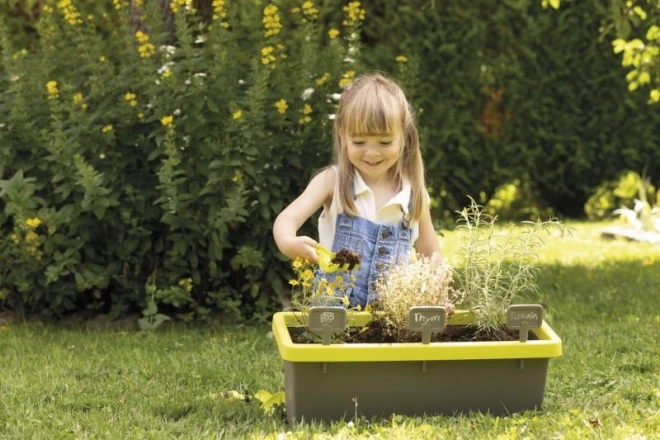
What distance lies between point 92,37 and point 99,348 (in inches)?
60.6

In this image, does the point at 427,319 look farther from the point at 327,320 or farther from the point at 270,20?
the point at 270,20

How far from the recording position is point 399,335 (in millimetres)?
2988

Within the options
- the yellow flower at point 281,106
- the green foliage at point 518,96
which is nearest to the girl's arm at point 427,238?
the yellow flower at point 281,106

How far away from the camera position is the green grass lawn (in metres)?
2.89

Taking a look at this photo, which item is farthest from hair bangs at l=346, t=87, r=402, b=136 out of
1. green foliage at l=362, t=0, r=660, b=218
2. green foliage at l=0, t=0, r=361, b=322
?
green foliage at l=362, t=0, r=660, b=218

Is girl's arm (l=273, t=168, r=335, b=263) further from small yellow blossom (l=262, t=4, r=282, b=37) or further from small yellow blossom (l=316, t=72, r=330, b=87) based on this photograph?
small yellow blossom (l=262, t=4, r=282, b=37)

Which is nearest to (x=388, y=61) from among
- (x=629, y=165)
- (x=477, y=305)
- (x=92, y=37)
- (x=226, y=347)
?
(x=629, y=165)

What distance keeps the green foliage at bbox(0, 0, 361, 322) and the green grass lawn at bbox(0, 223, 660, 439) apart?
0.78ft

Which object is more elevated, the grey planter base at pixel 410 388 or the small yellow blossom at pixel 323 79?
the small yellow blossom at pixel 323 79

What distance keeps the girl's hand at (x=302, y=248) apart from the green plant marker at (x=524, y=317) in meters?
0.58

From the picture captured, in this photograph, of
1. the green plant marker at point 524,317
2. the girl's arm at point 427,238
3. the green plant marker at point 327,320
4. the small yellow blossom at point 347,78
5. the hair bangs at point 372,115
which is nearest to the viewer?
the green plant marker at point 327,320

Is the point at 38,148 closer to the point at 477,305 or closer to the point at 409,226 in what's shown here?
the point at 409,226

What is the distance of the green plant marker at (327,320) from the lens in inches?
110

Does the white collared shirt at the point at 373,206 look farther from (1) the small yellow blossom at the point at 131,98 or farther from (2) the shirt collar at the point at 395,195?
(1) the small yellow blossom at the point at 131,98
